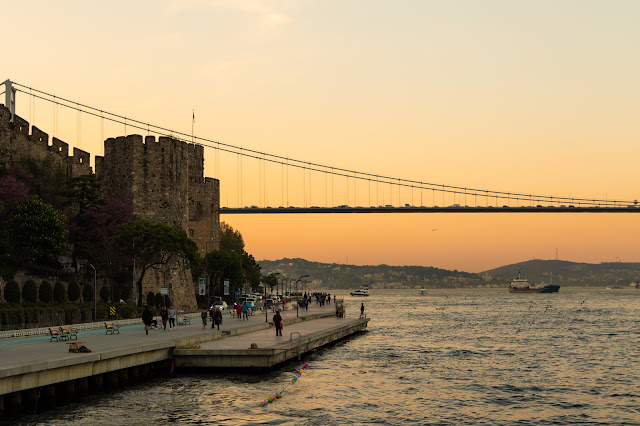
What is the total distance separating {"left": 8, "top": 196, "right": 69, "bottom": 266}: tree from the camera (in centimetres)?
5697

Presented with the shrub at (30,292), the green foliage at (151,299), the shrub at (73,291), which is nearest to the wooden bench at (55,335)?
the shrub at (30,292)

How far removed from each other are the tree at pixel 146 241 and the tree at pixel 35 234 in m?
8.55

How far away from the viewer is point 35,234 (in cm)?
5712

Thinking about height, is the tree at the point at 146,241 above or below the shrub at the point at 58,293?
above

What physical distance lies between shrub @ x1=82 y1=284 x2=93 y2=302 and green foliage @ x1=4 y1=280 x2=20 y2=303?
11.9 metres

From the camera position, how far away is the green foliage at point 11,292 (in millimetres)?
46844

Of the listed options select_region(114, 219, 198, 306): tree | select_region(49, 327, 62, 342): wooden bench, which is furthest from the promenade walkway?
select_region(114, 219, 198, 306): tree

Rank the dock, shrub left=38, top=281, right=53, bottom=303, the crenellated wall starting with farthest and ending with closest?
the crenellated wall
shrub left=38, top=281, right=53, bottom=303
the dock

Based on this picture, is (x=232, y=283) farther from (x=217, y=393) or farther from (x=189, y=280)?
(x=217, y=393)

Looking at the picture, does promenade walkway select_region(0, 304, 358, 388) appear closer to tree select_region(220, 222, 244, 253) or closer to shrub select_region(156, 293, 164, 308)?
shrub select_region(156, 293, 164, 308)

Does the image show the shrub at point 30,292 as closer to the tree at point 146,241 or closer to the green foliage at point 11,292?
the green foliage at point 11,292

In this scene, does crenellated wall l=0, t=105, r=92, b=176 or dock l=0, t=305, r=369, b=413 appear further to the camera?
crenellated wall l=0, t=105, r=92, b=176

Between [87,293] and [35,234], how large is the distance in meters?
5.92

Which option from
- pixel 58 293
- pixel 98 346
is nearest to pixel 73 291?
pixel 58 293
